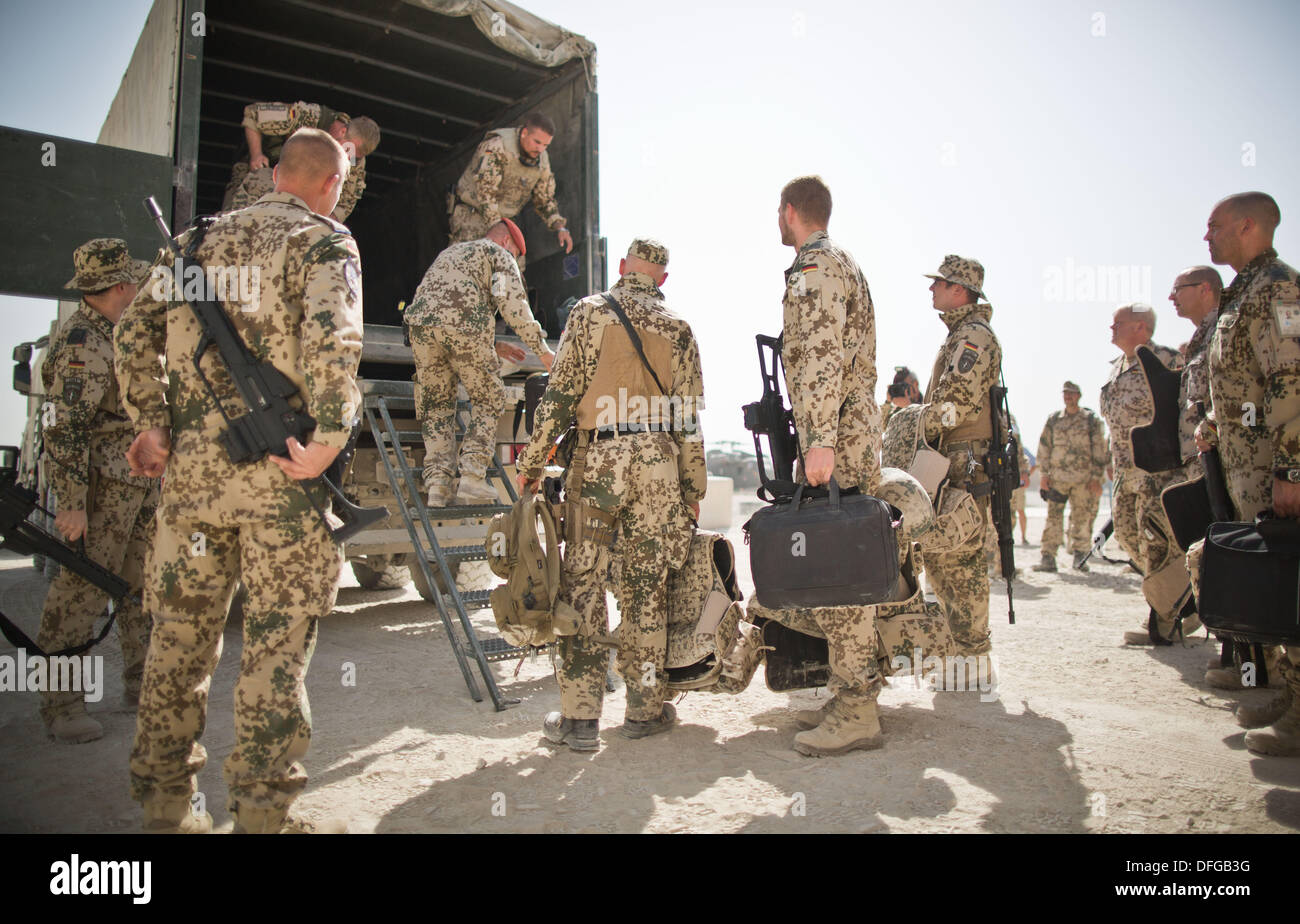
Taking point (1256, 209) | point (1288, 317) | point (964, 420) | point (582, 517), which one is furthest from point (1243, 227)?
point (582, 517)

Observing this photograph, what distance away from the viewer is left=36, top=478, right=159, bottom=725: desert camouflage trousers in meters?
3.36

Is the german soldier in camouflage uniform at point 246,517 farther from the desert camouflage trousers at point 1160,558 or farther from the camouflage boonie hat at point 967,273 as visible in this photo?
the desert camouflage trousers at point 1160,558

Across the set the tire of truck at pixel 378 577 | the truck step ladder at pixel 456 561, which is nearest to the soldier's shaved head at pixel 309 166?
the truck step ladder at pixel 456 561

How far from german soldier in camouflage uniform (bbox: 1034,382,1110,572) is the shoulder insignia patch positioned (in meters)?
5.82

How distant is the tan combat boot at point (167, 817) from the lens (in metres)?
2.16

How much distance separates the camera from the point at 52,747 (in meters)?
3.15

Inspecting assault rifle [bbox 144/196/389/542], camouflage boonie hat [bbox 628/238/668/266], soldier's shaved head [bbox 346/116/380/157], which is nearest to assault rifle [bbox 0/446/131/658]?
assault rifle [bbox 144/196/389/542]

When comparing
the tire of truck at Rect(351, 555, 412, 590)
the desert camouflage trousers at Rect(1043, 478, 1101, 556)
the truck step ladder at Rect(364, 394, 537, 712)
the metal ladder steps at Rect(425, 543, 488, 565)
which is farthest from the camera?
the desert camouflage trousers at Rect(1043, 478, 1101, 556)

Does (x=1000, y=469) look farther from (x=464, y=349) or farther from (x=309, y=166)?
(x=309, y=166)

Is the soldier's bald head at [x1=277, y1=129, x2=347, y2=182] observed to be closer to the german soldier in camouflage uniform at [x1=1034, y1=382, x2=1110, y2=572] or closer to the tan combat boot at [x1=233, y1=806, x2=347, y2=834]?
the tan combat boot at [x1=233, y1=806, x2=347, y2=834]

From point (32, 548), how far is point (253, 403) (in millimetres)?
1941

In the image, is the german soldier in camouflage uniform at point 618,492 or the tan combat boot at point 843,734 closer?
the tan combat boot at point 843,734

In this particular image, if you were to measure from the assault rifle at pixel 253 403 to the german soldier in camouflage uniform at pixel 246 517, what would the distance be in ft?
0.09

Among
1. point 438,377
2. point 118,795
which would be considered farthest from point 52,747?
point 438,377
